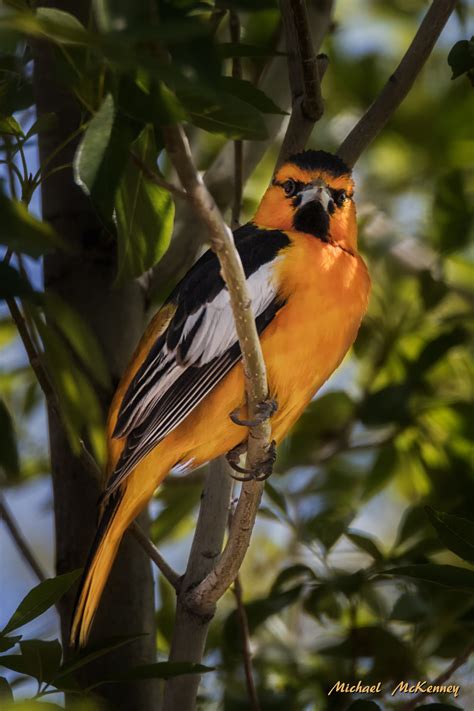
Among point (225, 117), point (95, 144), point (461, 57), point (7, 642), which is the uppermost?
point (461, 57)

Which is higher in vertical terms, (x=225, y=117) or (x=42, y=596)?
(x=225, y=117)

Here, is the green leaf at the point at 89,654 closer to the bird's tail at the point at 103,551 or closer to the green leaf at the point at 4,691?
the green leaf at the point at 4,691

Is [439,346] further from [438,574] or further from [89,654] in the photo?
[89,654]

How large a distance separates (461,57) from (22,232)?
145 centimetres

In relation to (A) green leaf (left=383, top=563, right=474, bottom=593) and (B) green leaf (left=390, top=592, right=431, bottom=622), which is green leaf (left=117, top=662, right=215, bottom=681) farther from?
(B) green leaf (left=390, top=592, right=431, bottom=622)

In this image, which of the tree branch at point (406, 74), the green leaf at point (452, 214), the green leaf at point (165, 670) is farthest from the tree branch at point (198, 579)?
the green leaf at point (452, 214)

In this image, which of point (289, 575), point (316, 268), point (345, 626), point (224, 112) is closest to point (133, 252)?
point (224, 112)

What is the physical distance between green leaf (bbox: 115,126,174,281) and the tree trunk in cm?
84

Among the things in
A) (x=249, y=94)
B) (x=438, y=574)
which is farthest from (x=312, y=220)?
(x=438, y=574)

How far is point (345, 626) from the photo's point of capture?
12.8ft

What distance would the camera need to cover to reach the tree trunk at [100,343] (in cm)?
329

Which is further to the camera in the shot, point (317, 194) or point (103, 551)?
point (317, 194)

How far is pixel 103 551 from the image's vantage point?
10.5ft

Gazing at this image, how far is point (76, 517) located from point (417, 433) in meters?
1.48
